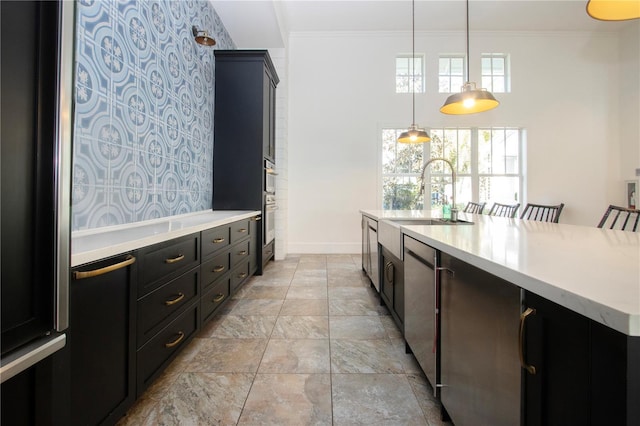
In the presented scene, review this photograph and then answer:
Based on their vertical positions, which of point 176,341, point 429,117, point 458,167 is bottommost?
point 176,341

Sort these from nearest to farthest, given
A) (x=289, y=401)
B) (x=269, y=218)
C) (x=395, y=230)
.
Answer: (x=289, y=401) < (x=395, y=230) < (x=269, y=218)

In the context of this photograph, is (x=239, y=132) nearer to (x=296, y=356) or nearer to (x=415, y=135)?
(x=415, y=135)

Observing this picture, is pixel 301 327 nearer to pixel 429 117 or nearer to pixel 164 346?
pixel 164 346

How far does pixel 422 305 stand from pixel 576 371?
86cm

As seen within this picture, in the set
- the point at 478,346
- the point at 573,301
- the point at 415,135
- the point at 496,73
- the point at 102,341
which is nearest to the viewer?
the point at 573,301

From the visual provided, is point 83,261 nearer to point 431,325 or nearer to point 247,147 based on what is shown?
point 431,325

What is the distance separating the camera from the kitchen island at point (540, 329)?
17.3 inches

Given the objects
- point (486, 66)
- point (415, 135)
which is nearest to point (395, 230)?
point (415, 135)

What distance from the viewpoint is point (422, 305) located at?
1.37 metres

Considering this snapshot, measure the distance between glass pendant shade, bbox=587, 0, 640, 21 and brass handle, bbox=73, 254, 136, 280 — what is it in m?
2.40

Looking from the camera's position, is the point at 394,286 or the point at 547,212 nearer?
the point at 394,286

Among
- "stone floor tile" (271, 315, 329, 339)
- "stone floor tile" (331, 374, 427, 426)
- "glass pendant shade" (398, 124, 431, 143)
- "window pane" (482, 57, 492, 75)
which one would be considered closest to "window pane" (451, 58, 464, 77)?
"window pane" (482, 57, 492, 75)

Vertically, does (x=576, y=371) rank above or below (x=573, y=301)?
below

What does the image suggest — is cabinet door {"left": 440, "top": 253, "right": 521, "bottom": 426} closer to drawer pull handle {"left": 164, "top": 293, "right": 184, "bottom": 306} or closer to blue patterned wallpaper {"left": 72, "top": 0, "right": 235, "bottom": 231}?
drawer pull handle {"left": 164, "top": 293, "right": 184, "bottom": 306}
